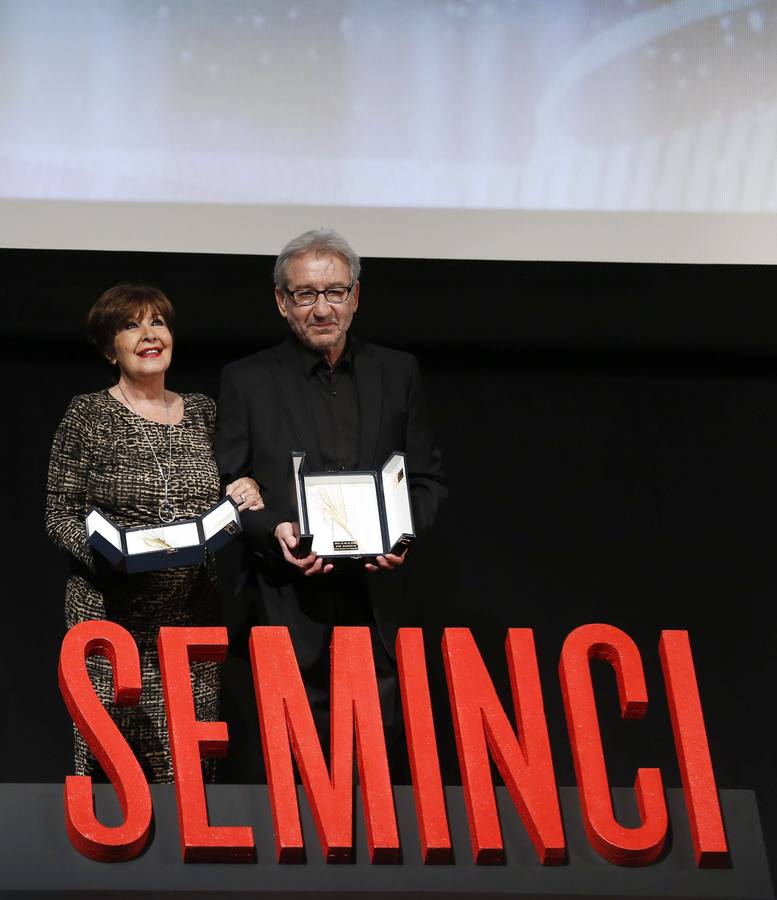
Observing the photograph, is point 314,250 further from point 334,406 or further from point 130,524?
point 130,524

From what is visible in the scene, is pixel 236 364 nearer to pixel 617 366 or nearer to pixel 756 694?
pixel 617 366

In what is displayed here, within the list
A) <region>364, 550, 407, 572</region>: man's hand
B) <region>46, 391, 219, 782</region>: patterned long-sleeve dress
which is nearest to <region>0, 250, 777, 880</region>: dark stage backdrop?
<region>46, 391, 219, 782</region>: patterned long-sleeve dress

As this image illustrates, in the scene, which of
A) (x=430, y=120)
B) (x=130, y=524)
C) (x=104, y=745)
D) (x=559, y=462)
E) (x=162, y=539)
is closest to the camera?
(x=104, y=745)

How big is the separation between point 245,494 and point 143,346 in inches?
14.1

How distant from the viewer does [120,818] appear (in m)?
2.52

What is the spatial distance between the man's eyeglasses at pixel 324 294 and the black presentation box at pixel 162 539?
0.42m

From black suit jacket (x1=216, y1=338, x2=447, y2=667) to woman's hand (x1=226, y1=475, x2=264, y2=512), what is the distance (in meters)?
0.02

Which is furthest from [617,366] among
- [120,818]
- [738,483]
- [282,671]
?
[120,818]

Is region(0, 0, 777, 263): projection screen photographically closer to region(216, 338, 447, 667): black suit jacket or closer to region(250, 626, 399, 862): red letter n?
region(216, 338, 447, 667): black suit jacket

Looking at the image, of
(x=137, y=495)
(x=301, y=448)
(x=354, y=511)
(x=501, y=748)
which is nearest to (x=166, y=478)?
(x=137, y=495)

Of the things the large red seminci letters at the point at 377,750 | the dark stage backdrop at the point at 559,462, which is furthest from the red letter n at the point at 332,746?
the dark stage backdrop at the point at 559,462

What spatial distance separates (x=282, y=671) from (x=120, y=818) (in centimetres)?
37

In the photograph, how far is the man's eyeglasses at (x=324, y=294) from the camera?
2793 millimetres

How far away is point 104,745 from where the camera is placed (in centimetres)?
252
